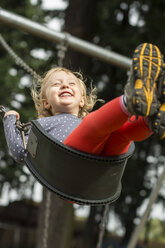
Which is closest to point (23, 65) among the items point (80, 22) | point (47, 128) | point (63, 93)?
point (63, 93)

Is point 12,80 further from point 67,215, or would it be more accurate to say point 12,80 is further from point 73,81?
point 73,81

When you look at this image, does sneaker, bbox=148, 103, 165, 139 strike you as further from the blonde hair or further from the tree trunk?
the tree trunk

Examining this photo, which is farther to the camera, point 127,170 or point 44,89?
point 127,170

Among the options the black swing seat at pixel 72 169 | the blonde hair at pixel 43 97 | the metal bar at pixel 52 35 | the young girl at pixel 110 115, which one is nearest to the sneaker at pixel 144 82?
the young girl at pixel 110 115

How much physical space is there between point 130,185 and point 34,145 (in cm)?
995

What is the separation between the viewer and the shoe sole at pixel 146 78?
183 centimetres

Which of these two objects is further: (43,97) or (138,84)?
(43,97)

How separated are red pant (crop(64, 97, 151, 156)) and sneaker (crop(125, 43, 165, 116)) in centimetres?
11

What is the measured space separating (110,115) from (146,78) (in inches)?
9.6

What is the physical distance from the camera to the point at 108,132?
6.73ft

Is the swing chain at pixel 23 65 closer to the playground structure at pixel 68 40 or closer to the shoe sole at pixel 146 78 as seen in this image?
the playground structure at pixel 68 40

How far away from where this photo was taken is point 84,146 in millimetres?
2225

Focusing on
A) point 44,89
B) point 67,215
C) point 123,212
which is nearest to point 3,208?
point 123,212

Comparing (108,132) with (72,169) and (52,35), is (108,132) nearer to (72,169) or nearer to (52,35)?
(72,169)
